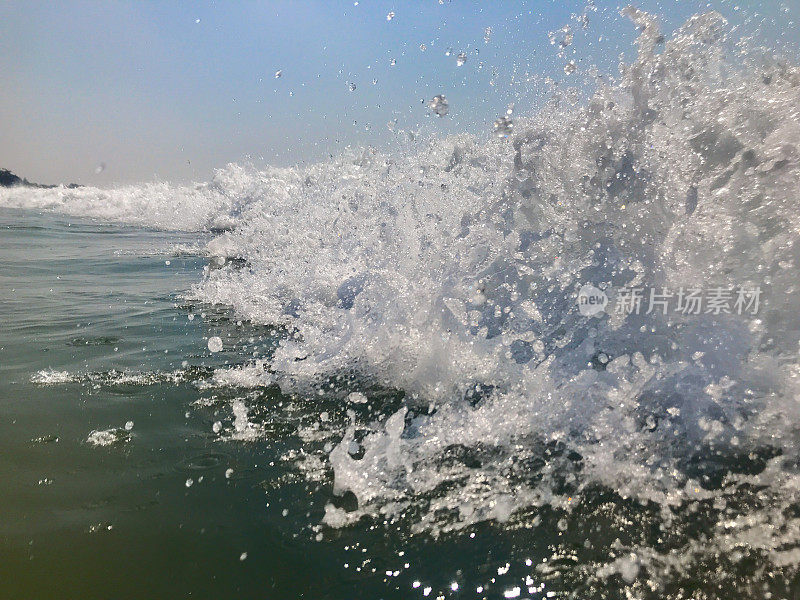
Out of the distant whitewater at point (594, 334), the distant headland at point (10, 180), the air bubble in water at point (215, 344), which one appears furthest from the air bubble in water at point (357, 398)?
the distant headland at point (10, 180)

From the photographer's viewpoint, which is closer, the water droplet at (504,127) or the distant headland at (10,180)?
the water droplet at (504,127)

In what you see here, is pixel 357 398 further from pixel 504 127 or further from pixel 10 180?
pixel 10 180

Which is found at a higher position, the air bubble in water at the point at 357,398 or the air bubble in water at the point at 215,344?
the air bubble in water at the point at 357,398

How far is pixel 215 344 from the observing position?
11.9 ft

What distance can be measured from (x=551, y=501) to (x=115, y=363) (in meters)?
2.52

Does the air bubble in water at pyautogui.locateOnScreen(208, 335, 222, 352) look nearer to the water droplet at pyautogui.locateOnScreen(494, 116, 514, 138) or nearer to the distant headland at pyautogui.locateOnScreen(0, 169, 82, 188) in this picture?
the water droplet at pyautogui.locateOnScreen(494, 116, 514, 138)

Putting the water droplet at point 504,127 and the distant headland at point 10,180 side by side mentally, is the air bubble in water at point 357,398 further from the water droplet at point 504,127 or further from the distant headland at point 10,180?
the distant headland at point 10,180

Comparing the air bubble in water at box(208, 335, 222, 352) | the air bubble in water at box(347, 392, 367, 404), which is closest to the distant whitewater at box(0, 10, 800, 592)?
the air bubble in water at box(347, 392, 367, 404)

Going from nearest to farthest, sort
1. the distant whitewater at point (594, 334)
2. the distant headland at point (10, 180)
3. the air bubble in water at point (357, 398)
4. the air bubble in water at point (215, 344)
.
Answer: the distant whitewater at point (594, 334), the air bubble in water at point (357, 398), the air bubble in water at point (215, 344), the distant headland at point (10, 180)

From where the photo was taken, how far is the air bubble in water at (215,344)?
354cm

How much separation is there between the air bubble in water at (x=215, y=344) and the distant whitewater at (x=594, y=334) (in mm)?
340

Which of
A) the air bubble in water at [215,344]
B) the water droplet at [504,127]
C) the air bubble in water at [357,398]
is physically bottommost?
the air bubble in water at [215,344]

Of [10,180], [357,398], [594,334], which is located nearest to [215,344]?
[357,398]

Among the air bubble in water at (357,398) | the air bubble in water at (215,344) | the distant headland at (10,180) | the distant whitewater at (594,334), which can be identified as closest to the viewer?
the distant whitewater at (594,334)
